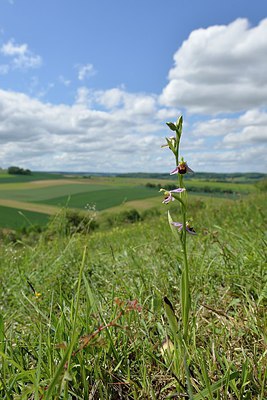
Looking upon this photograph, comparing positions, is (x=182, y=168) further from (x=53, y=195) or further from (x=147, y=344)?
(x=53, y=195)

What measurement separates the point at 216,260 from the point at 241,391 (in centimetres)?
161

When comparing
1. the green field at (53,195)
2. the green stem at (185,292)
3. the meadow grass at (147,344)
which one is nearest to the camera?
the meadow grass at (147,344)

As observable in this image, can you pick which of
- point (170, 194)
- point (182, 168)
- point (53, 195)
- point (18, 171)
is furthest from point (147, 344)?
point (18, 171)

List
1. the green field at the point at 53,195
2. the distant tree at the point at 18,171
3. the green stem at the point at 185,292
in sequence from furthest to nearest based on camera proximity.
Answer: the distant tree at the point at 18,171, the green field at the point at 53,195, the green stem at the point at 185,292

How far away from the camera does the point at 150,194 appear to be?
54219mm

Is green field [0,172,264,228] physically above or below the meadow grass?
below

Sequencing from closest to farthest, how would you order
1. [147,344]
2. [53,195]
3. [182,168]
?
[182,168], [147,344], [53,195]

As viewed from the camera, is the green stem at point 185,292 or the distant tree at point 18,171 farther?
the distant tree at point 18,171

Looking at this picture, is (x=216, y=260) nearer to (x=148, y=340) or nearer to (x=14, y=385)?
(x=148, y=340)

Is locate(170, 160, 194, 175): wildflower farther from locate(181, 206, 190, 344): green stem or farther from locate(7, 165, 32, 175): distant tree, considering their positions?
locate(7, 165, 32, 175): distant tree

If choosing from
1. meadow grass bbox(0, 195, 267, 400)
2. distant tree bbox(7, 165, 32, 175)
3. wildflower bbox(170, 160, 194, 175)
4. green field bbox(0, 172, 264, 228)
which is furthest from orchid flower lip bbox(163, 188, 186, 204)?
distant tree bbox(7, 165, 32, 175)

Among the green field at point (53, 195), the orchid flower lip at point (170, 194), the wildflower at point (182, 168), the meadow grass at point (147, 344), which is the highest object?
the wildflower at point (182, 168)

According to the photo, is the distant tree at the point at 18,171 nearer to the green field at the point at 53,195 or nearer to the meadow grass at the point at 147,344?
the green field at the point at 53,195

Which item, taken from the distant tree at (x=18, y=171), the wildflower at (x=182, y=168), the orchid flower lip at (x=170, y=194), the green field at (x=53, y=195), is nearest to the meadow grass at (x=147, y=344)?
the orchid flower lip at (x=170, y=194)
